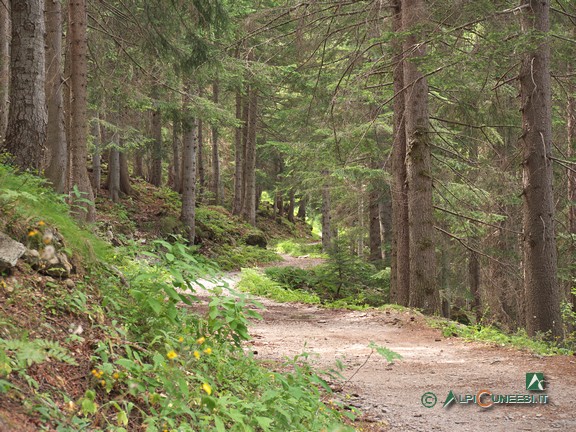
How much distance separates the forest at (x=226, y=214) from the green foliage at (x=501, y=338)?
5 cm

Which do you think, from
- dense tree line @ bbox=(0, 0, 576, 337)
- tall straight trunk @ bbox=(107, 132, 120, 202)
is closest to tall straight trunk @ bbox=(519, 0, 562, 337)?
dense tree line @ bbox=(0, 0, 576, 337)

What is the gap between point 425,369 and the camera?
6.72m

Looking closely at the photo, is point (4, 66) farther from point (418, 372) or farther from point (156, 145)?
point (156, 145)

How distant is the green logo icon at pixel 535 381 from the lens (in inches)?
226

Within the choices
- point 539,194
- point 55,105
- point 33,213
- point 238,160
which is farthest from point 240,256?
point 33,213

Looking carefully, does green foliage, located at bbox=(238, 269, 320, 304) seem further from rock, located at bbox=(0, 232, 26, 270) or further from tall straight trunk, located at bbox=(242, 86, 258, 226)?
rock, located at bbox=(0, 232, 26, 270)

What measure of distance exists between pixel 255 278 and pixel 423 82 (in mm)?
7790

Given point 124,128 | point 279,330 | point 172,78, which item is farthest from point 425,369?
point 124,128

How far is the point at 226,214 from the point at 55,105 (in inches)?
662

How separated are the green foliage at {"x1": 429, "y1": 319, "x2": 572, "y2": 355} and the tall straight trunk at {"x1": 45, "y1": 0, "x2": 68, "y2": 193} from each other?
277 inches

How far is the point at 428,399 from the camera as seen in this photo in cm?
543

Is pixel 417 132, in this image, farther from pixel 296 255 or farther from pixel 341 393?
pixel 296 255

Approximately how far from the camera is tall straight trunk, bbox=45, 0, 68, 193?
949cm

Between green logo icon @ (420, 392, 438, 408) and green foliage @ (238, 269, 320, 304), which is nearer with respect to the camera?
green logo icon @ (420, 392, 438, 408)
